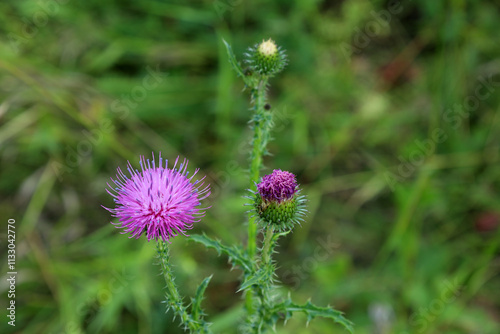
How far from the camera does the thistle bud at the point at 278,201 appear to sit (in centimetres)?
188

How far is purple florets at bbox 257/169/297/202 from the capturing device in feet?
6.17

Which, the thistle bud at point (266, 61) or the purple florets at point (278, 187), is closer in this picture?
the purple florets at point (278, 187)

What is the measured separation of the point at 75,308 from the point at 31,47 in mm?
2419

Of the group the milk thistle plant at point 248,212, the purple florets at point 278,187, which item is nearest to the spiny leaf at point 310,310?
the milk thistle plant at point 248,212

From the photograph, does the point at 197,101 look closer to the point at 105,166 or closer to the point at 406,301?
the point at 105,166

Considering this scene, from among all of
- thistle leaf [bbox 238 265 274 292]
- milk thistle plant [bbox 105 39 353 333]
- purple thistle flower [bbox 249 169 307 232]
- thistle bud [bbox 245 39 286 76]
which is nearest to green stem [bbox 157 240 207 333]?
milk thistle plant [bbox 105 39 353 333]

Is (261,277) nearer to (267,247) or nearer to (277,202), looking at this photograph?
(267,247)

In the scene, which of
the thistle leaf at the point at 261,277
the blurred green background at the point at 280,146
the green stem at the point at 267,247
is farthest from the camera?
the blurred green background at the point at 280,146

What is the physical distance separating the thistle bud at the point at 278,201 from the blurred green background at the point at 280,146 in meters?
1.75

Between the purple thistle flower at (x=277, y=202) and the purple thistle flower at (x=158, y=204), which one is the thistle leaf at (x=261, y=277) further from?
the purple thistle flower at (x=158, y=204)

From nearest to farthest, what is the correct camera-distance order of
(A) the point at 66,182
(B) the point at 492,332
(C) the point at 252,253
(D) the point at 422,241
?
(C) the point at 252,253 → (B) the point at 492,332 → (D) the point at 422,241 → (A) the point at 66,182

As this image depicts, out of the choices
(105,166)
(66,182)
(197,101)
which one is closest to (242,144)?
(197,101)

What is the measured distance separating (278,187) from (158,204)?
495 millimetres

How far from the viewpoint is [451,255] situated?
3883 mm
